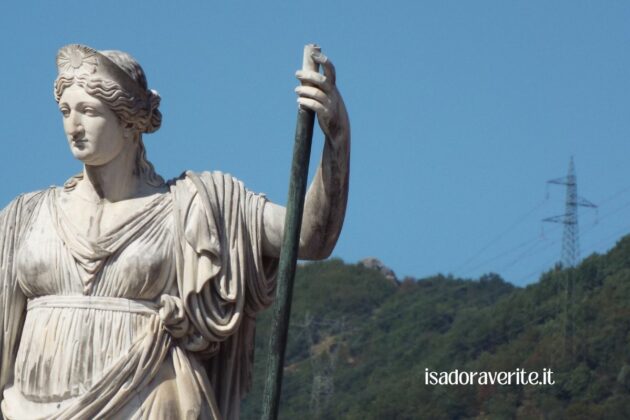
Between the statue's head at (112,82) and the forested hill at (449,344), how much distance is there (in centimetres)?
3956

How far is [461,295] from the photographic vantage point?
87750mm

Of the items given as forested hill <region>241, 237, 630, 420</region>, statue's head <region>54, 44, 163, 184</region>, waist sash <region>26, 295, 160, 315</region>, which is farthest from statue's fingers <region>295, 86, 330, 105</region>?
forested hill <region>241, 237, 630, 420</region>

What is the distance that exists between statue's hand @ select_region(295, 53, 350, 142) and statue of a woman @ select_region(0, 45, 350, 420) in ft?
0.80

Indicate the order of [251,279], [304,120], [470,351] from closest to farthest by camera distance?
[304,120] → [251,279] → [470,351]

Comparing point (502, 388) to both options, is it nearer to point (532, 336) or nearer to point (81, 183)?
point (532, 336)

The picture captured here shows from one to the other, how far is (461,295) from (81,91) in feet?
246

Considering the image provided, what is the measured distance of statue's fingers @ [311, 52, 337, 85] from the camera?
12.3 meters

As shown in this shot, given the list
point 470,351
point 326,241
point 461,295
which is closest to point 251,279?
point 326,241

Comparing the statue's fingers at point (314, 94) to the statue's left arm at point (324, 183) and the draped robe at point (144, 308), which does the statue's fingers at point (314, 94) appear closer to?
the statue's left arm at point (324, 183)

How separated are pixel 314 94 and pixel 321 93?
4cm

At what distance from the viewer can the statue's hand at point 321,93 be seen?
12336mm

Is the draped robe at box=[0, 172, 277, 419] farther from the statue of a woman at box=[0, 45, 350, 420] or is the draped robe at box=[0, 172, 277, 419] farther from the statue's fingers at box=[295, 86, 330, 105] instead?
the statue's fingers at box=[295, 86, 330, 105]

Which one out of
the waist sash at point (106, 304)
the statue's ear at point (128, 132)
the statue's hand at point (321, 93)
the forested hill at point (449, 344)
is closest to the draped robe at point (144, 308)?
the waist sash at point (106, 304)

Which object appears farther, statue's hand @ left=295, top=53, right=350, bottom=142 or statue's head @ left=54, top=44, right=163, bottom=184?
statue's head @ left=54, top=44, right=163, bottom=184
